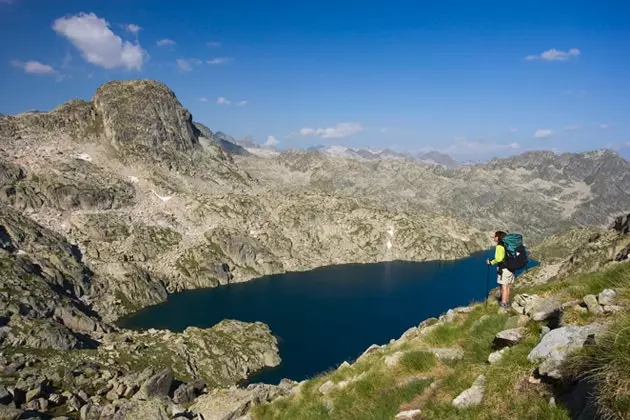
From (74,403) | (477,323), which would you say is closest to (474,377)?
(477,323)

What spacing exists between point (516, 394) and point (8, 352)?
9929 centimetres

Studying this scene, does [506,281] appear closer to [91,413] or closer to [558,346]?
[558,346]

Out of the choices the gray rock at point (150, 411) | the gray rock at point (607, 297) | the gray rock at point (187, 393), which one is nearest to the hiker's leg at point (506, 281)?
the gray rock at point (607, 297)

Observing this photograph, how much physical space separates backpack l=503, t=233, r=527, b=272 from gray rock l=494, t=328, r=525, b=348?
5.88 meters

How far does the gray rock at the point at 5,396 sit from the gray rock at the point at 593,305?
70.1 metres

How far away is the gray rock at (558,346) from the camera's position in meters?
9.72

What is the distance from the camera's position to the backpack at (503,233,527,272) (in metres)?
19.5

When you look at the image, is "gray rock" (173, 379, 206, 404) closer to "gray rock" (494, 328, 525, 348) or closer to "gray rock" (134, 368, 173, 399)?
"gray rock" (134, 368, 173, 399)

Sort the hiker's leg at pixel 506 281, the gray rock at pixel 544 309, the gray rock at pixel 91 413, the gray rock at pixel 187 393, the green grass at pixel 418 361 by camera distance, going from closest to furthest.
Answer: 1. the gray rock at pixel 544 309
2. the green grass at pixel 418 361
3. the hiker's leg at pixel 506 281
4. the gray rock at pixel 91 413
5. the gray rock at pixel 187 393

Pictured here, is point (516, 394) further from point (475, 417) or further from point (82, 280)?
point (82, 280)

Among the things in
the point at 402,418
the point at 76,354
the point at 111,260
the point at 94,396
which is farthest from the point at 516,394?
the point at 111,260

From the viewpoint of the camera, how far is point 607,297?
1221 centimetres

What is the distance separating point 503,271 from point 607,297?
7.24 m

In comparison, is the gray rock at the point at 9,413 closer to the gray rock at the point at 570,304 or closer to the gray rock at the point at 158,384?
the gray rock at the point at 158,384
